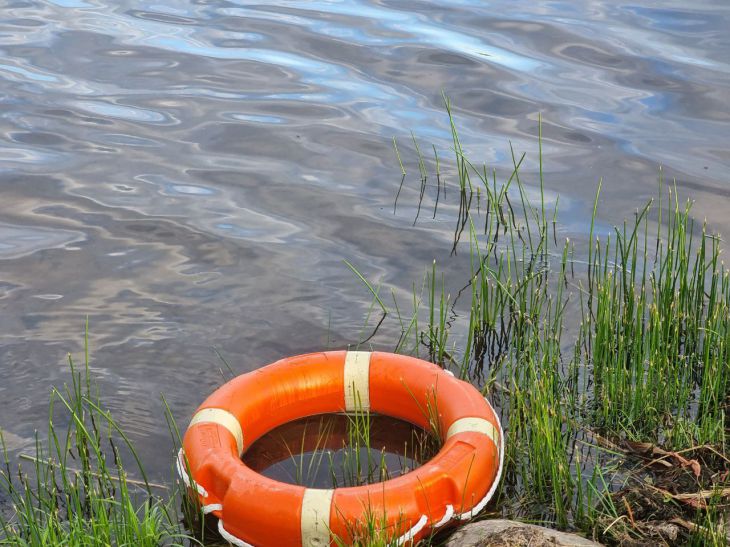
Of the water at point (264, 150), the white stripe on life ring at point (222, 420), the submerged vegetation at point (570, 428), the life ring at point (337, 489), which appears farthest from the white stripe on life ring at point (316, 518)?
the water at point (264, 150)

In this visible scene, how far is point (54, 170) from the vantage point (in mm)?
6496

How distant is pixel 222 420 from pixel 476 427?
949 millimetres

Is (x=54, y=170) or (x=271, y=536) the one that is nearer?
(x=271, y=536)

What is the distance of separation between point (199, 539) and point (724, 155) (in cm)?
466

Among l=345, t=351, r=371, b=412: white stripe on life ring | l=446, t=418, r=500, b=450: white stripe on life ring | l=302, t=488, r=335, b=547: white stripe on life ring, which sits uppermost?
l=446, t=418, r=500, b=450: white stripe on life ring

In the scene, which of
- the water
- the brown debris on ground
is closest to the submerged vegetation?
the brown debris on ground

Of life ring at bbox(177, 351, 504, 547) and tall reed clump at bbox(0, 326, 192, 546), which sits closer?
tall reed clump at bbox(0, 326, 192, 546)

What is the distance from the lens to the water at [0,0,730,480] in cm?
490

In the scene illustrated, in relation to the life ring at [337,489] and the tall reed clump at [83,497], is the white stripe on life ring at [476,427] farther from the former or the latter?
the tall reed clump at [83,497]

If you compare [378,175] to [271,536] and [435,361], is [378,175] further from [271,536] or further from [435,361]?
[271,536]

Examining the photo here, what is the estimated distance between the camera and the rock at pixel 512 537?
298cm

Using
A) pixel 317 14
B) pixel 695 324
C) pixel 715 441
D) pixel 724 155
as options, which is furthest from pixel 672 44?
pixel 715 441

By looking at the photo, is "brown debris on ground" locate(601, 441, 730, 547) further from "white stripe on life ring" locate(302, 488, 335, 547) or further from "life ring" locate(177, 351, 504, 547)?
"white stripe on life ring" locate(302, 488, 335, 547)

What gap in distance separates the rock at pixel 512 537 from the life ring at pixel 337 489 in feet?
0.59
